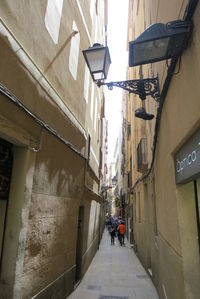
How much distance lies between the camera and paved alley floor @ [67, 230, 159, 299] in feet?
21.6

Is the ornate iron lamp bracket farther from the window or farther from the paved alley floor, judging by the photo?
the paved alley floor

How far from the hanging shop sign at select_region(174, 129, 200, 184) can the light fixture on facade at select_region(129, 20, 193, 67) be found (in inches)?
47.2

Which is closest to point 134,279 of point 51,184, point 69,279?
point 69,279

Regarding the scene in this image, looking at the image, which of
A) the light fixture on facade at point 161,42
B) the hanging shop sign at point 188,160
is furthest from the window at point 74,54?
the hanging shop sign at point 188,160

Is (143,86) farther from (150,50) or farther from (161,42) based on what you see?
(161,42)

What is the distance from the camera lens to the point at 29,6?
15.5ft

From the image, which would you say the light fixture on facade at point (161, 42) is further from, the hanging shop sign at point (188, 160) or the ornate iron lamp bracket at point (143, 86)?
the ornate iron lamp bracket at point (143, 86)

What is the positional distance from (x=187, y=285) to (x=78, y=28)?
7.85m

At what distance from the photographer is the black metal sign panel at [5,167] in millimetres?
4188

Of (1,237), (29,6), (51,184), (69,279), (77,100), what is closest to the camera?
(1,237)

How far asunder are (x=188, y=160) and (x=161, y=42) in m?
1.70

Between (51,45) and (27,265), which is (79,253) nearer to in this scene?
(27,265)

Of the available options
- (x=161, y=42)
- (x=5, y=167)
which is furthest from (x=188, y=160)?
(x=5, y=167)

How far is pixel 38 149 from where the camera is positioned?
4.80 m
